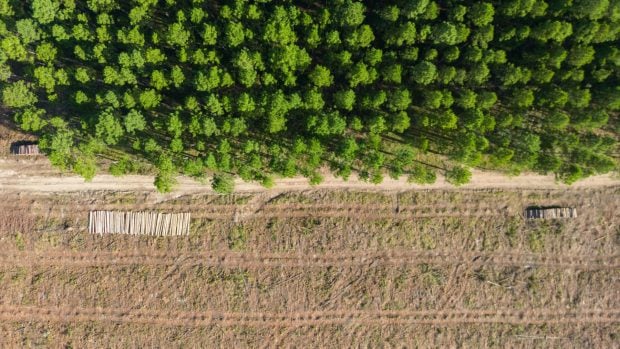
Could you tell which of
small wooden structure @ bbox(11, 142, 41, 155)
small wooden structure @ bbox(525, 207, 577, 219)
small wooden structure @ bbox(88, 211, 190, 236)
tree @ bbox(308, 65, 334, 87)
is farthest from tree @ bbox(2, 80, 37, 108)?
small wooden structure @ bbox(525, 207, 577, 219)

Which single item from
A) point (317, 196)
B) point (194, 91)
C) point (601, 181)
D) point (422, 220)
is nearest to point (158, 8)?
point (194, 91)

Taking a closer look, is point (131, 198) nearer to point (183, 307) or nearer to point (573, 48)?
point (183, 307)

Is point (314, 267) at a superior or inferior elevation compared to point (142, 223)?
inferior

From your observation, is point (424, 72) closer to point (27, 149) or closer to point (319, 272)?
point (319, 272)

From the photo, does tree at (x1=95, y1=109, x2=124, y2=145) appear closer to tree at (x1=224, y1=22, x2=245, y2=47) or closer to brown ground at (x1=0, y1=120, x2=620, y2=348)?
Result: brown ground at (x1=0, y1=120, x2=620, y2=348)

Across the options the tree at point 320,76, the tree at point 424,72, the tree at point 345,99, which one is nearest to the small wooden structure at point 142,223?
the tree at point 320,76

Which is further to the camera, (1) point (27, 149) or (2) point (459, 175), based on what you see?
(1) point (27, 149)

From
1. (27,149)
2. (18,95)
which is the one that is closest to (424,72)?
(18,95)

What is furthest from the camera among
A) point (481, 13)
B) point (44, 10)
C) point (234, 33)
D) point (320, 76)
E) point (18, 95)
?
point (18, 95)
